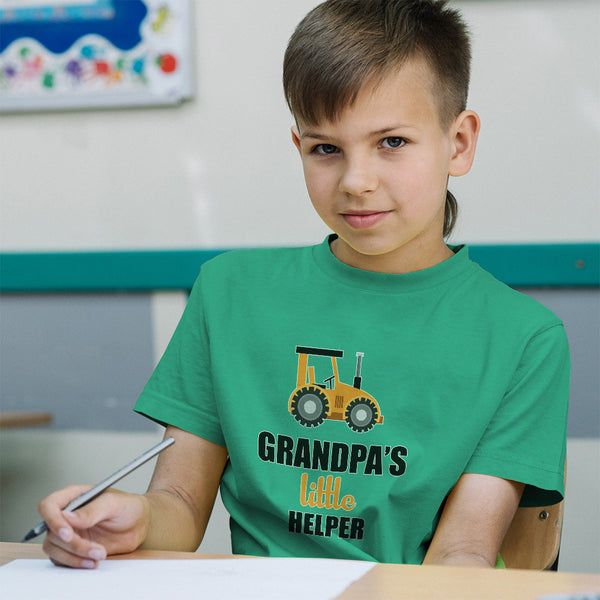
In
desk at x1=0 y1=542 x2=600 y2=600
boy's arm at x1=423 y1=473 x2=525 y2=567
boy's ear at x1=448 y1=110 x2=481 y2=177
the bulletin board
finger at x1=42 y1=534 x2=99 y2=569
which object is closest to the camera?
desk at x1=0 y1=542 x2=600 y2=600

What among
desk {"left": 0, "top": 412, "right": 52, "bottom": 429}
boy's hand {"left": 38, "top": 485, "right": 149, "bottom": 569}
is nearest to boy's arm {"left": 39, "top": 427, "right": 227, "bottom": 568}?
boy's hand {"left": 38, "top": 485, "right": 149, "bottom": 569}

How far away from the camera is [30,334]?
6.07 feet

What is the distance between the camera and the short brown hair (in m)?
0.85

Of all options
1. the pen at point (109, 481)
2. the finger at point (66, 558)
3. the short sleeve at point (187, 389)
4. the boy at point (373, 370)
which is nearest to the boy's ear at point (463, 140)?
the boy at point (373, 370)

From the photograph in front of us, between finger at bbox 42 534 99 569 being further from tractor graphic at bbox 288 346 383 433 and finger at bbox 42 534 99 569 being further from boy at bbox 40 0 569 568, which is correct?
tractor graphic at bbox 288 346 383 433

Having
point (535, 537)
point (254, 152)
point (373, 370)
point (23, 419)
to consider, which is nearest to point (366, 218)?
point (373, 370)

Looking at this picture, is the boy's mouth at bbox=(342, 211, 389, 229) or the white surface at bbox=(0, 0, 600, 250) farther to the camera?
the white surface at bbox=(0, 0, 600, 250)

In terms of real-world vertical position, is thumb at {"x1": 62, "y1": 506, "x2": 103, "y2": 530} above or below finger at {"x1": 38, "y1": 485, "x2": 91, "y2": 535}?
below

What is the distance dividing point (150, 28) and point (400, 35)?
99 cm

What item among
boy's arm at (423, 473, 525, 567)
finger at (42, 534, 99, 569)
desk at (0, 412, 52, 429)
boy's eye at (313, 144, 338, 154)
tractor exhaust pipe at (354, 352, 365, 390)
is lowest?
desk at (0, 412, 52, 429)

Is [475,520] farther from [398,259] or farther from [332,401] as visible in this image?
[398,259]

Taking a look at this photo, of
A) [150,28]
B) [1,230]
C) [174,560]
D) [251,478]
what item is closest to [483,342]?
[251,478]

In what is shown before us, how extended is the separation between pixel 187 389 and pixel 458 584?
475mm

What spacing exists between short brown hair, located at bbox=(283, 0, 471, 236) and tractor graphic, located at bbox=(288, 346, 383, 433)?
0.92 ft
